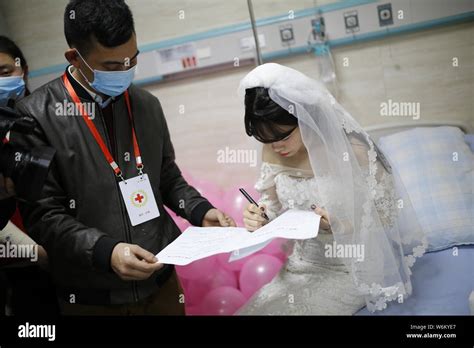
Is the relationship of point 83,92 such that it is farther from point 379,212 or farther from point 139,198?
point 379,212

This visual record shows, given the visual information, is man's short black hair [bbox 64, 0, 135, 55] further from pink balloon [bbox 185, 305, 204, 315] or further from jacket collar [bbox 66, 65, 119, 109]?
pink balloon [bbox 185, 305, 204, 315]

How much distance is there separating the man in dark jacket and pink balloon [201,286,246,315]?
178mm

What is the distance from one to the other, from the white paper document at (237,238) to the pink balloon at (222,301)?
1.24 feet

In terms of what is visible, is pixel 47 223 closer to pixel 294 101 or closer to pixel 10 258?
pixel 10 258

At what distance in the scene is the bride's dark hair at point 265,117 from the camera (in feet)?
4.84

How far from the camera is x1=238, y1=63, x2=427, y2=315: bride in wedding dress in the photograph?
1.47 metres

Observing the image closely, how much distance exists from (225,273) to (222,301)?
0.15 metres

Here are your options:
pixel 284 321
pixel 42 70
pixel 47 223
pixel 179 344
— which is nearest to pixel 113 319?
pixel 179 344

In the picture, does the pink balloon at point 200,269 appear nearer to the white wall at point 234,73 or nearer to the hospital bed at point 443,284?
the white wall at point 234,73

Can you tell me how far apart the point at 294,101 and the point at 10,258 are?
111cm

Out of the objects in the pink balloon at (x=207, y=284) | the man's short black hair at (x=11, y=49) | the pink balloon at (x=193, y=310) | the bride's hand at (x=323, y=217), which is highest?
the man's short black hair at (x=11, y=49)

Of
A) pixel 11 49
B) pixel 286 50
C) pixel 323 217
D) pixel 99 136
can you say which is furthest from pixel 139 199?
pixel 286 50

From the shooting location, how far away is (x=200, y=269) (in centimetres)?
185

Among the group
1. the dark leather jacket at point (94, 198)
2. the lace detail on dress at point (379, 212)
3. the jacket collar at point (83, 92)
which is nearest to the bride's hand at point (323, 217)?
the lace detail on dress at point (379, 212)
